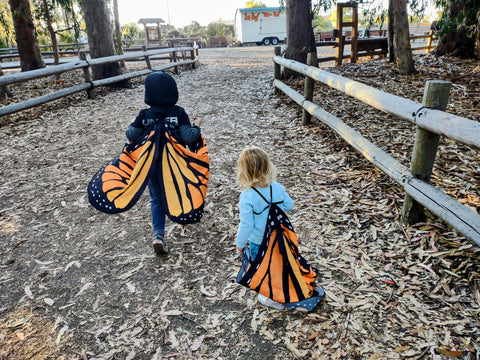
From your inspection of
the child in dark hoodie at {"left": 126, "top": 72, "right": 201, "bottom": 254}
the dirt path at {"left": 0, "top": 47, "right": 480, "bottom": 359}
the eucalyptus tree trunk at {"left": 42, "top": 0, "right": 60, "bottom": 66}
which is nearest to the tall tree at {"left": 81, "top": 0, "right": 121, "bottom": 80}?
the eucalyptus tree trunk at {"left": 42, "top": 0, "right": 60, "bottom": 66}

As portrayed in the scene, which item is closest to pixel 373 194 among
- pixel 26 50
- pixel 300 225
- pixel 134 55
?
pixel 300 225

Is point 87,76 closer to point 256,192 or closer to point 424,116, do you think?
point 256,192

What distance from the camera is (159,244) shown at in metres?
3.30

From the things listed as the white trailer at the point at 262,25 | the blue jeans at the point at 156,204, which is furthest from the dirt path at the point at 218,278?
the white trailer at the point at 262,25

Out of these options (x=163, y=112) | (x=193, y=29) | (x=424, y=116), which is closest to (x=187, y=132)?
(x=163, y=112)

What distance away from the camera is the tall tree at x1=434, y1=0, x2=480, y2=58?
28.4ft

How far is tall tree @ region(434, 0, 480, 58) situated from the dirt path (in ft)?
20.4

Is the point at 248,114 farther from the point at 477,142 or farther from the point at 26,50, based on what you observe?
the point at 26,50

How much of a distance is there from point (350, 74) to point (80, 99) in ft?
25.9

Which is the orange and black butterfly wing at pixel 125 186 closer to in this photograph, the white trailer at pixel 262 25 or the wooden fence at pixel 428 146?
the wooden fence at pixel 428 146

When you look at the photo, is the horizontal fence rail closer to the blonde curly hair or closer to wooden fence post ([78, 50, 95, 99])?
the blonde curly hair

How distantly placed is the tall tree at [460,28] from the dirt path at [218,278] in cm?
621

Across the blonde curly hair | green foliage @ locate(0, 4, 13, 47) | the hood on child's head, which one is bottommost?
the blonde curly hair

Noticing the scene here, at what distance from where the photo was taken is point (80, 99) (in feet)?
31.8
